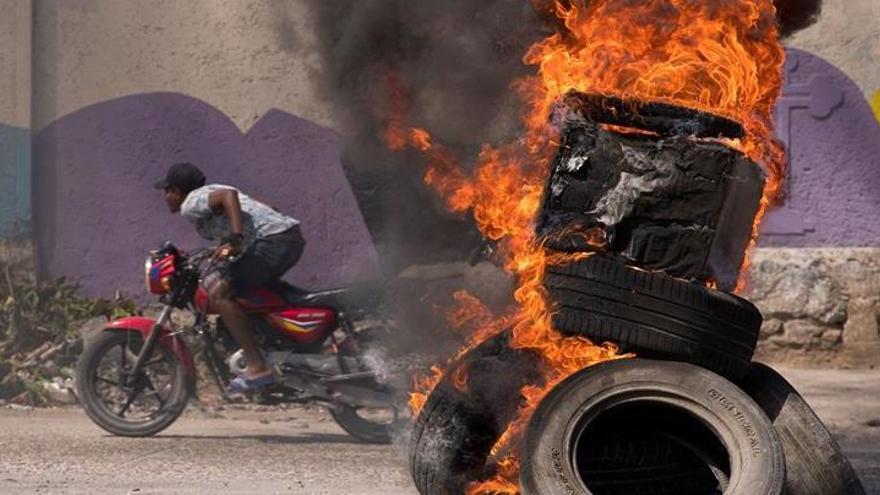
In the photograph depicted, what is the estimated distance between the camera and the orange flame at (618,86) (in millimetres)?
5941

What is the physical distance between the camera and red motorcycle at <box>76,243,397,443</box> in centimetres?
966

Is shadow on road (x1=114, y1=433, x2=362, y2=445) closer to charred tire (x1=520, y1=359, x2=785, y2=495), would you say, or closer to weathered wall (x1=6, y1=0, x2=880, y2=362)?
weathered wall (x1=6, y1=0, x2=880, y2=362)

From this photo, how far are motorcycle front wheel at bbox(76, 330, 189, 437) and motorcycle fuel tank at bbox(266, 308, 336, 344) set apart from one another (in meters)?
0.72

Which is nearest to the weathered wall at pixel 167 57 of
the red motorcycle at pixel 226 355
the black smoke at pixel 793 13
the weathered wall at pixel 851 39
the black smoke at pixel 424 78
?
the black smoke at pixel 424 78

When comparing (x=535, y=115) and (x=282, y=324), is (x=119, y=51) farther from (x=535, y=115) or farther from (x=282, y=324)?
(x=535, y=115)

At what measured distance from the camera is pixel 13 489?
769 cm

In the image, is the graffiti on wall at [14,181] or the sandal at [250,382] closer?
the sandal at [250,382]

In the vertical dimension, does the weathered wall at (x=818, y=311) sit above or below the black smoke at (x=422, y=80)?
below

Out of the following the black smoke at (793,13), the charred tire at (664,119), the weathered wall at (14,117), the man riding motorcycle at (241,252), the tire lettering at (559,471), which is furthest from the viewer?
the weathered wall at (14,117)

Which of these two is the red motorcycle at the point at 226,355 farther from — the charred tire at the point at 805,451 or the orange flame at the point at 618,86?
the charred tire at the point at 805,451

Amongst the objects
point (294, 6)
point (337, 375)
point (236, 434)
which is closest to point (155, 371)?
point (236, 434)

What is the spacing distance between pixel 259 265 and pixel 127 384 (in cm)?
116

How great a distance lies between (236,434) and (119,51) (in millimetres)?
4036

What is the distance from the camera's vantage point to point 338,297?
9695mm
